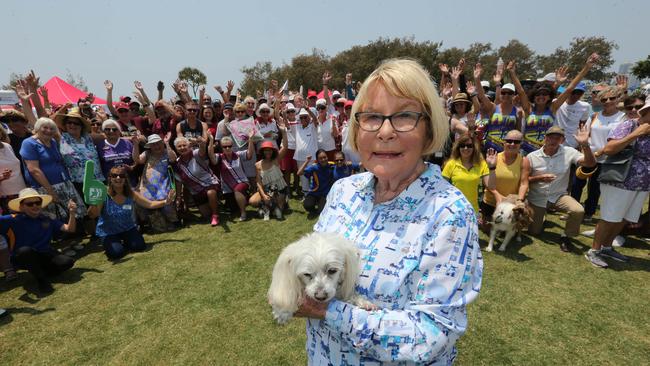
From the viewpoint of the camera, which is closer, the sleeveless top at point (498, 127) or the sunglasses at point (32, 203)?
the sunglasses at point (32, 203)

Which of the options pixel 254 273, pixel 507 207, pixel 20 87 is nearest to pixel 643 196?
pixel 507 207

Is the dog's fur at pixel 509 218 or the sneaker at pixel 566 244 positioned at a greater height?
the dog's fur at pixel 509 218

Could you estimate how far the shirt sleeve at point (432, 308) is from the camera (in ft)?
3.75

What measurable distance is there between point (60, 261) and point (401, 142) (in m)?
6.04

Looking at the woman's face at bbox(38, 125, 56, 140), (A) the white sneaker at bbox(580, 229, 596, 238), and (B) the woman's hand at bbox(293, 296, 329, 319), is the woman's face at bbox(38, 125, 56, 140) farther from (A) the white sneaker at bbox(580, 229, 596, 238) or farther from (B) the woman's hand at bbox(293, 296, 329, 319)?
(A) the white sneaker at bbox(580, 229, 596, 238)

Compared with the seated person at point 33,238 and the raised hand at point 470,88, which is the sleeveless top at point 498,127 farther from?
the seated person at point 33,238

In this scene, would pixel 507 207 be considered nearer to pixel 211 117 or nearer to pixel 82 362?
pixel 82 362

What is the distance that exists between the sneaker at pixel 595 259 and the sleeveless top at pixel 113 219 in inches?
322

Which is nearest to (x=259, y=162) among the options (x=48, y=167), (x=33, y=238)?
(x=48, y=167)

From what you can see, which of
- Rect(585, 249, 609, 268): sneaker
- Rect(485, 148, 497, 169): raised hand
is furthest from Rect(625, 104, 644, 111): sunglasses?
Rect(585, 249, 609, 268): sneaker

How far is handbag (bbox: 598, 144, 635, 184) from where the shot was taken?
14.1 ft

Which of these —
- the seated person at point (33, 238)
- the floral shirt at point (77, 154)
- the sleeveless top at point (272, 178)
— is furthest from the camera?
the sleeveless top at point (272, 178)

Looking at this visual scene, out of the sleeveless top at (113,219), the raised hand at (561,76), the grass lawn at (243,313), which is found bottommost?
the grass lawn at (243,313)

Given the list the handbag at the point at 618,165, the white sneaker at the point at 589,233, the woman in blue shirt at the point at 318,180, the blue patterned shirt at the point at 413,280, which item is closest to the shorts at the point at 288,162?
the woman in blue shirt at the point at 318,180
